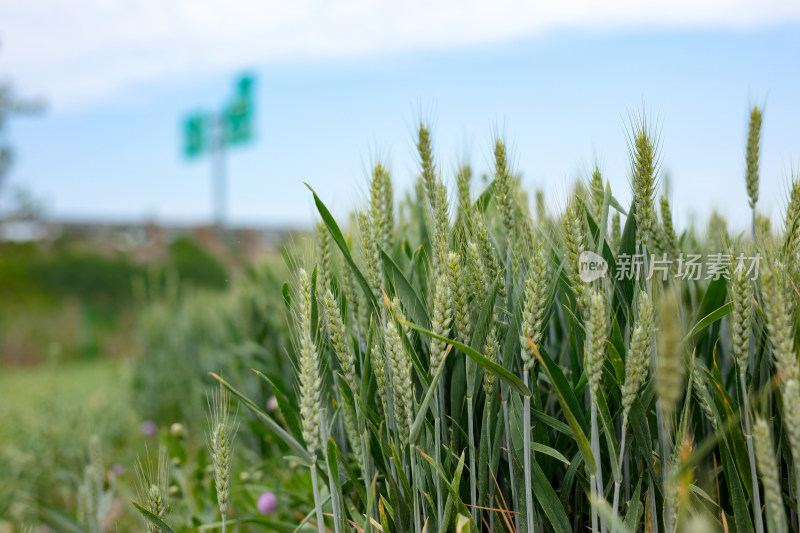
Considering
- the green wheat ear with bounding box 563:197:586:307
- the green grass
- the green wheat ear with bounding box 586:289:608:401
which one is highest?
the green wheat ear with bounding box 563:197:586:307

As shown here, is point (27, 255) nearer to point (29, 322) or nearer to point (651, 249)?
point (29, 322)

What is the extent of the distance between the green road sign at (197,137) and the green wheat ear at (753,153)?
21.2 m

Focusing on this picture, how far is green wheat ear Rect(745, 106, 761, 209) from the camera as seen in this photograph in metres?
1.41

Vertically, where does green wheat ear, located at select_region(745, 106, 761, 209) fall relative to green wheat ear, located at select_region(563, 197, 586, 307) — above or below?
above

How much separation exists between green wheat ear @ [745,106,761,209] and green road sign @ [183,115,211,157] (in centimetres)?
2119

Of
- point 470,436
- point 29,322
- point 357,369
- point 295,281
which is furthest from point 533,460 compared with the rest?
point 29,322

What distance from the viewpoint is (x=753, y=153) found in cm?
142

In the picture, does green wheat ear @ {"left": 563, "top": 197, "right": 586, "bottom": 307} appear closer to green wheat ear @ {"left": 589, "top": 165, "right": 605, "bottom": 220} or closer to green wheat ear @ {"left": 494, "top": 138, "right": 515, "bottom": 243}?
green wheat ear @ {"left": 494, "top": 138, "right": 515, "bottom": 243}

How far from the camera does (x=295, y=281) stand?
1.28 metres

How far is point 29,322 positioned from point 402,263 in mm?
12158

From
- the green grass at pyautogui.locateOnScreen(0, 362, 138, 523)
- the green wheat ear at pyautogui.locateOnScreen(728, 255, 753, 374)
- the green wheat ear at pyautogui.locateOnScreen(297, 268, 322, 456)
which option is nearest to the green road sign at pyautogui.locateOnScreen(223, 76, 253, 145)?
the green grass at pyautogui.locateOnScreen(0, 362, 138, 523)

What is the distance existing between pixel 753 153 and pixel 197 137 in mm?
21493

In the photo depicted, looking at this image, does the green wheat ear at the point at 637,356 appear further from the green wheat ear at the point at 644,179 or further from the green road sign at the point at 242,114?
the green road sign at the point at 242,114

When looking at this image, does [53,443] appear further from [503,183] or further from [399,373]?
[503,183]
